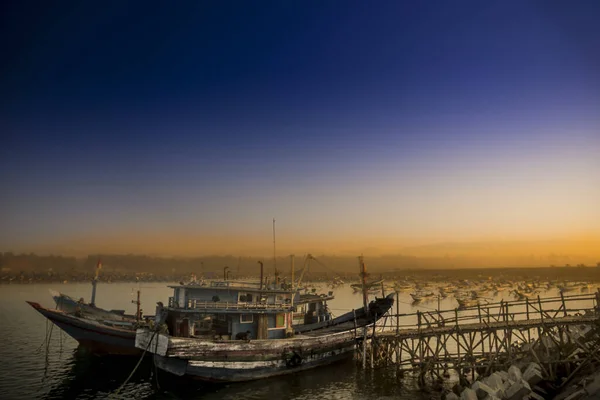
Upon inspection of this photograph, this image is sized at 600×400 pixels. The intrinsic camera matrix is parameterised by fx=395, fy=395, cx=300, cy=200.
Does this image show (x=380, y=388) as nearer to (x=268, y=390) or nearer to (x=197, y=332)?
(x=268, y=390)

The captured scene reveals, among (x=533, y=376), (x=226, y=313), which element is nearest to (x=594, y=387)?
(x=533, y=376)

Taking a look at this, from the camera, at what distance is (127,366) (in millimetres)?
31984

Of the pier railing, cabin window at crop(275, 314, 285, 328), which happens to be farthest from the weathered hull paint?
the pier railing

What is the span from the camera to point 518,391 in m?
18.1

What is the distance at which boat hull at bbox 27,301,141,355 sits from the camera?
3225 centimetres

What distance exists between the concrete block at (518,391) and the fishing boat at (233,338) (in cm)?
1603

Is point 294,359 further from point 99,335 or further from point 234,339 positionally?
point 99,335

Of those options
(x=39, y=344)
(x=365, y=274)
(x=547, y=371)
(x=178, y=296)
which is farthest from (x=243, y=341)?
(x=39, y=344)

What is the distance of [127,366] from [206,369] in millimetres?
9334

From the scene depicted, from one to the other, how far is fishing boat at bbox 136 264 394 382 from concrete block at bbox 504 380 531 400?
52.6ft

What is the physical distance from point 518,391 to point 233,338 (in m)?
19.4

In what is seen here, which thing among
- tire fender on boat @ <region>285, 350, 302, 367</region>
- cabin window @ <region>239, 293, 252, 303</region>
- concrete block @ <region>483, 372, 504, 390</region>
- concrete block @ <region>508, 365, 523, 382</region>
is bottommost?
tire fender on boat @ <region>285, 350, 302, 367</region>

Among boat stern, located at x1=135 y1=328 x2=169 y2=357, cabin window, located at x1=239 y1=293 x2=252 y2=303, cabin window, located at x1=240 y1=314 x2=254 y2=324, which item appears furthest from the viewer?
cabin window, located at x1=239 y1=293 x2=252 y2=303

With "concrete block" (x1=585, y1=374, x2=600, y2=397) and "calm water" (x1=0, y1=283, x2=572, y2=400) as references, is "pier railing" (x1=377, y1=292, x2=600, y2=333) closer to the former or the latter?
"calm water" (x1=0, y1=283, x2=572, y2=400)
